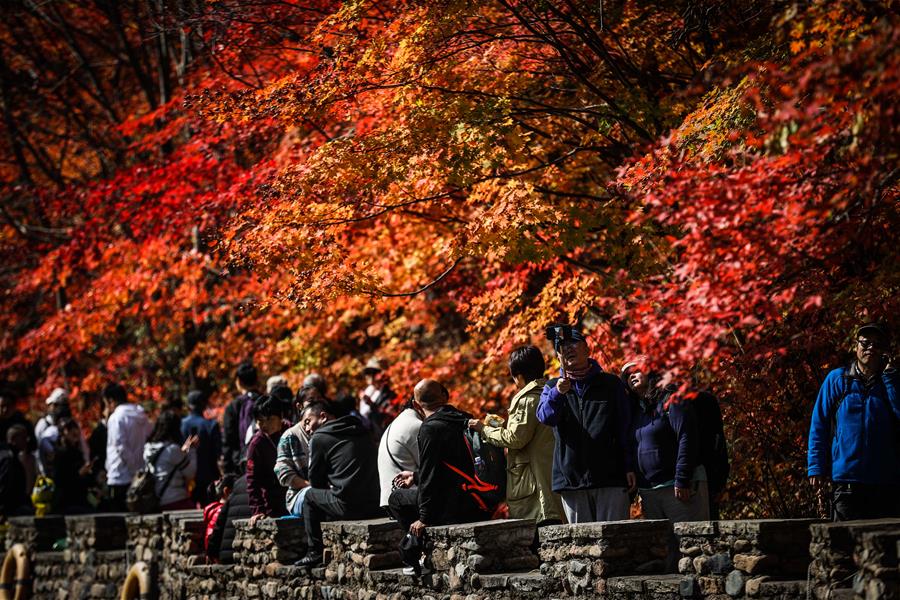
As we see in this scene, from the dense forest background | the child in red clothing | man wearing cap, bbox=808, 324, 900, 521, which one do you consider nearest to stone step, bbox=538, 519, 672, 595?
man wearing cap, bbox=808, 324, 900, 521

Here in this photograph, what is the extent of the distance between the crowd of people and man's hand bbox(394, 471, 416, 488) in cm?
1

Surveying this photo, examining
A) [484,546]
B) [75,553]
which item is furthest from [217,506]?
[484,546]

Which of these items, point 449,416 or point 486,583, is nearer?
point 486,583

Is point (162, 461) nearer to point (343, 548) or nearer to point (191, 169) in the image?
point (343, 548)

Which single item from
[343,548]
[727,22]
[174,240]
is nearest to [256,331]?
[174,240]

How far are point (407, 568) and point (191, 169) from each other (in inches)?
410

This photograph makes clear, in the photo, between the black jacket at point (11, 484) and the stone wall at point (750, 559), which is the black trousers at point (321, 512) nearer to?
the stone wall at point (750, 559)

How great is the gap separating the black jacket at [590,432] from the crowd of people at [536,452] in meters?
0.01

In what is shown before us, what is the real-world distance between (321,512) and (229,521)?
5.77 ft

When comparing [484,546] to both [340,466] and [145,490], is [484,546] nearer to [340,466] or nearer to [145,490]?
[340,466]

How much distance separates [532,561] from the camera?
8.53 metres

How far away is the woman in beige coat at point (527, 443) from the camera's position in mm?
8367

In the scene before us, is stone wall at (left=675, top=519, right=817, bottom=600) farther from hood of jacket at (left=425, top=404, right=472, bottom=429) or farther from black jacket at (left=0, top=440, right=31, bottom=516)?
black jacket at (left=0, top=440, right=31, bottom=516)

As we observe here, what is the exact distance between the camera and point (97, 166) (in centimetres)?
2647
